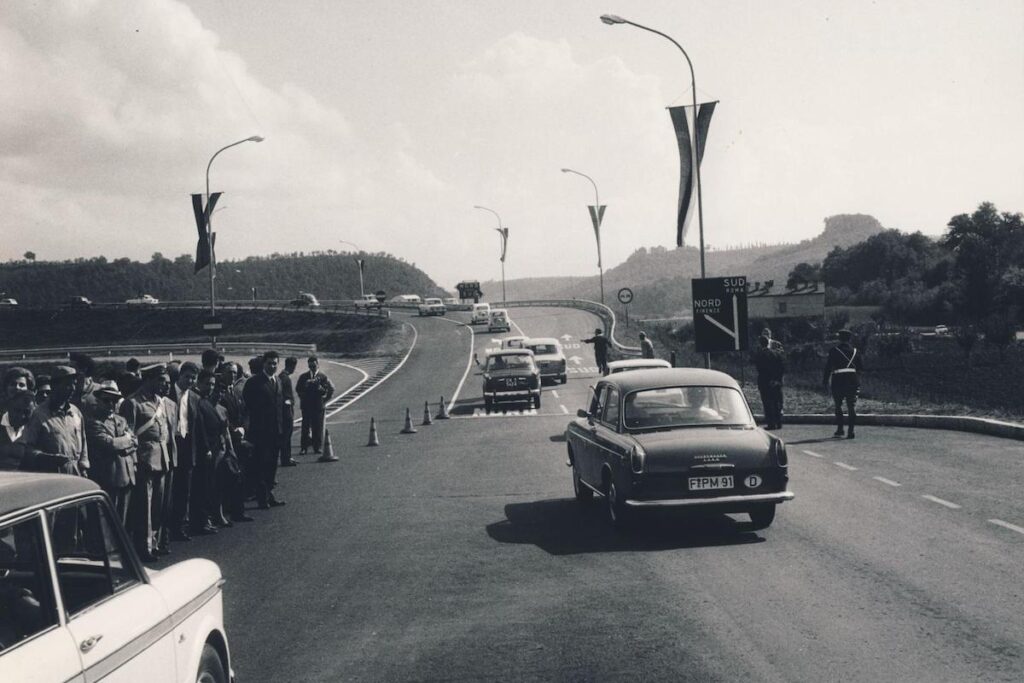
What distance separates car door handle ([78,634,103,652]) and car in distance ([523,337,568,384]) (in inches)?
1395

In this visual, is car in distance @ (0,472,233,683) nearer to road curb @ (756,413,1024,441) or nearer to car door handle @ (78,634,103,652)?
car door handle @ (78,634,103,652)

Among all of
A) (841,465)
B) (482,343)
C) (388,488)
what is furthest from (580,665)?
(482,343)

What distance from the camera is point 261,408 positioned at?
14.1 metres

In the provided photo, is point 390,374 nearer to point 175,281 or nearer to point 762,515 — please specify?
point 762,515

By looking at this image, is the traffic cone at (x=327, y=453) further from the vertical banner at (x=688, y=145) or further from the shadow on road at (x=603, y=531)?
the vertical banner at (x=688, y=145)

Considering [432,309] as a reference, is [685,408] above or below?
below

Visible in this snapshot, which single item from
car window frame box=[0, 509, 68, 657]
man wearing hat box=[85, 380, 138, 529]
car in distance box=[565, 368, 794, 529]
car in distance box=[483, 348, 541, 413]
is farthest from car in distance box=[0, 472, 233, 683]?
car in distance box=[483, 348, 541, 413]

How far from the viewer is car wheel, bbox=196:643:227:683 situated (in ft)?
15.7

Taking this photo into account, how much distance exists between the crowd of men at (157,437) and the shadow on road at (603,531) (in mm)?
3533

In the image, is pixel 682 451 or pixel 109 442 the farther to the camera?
pixel 682 451

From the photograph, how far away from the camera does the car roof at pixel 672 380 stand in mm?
11742

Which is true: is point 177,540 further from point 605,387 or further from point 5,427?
point 605,387

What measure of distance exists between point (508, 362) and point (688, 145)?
30.9 ft

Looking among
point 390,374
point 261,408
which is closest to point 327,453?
point 261,408
